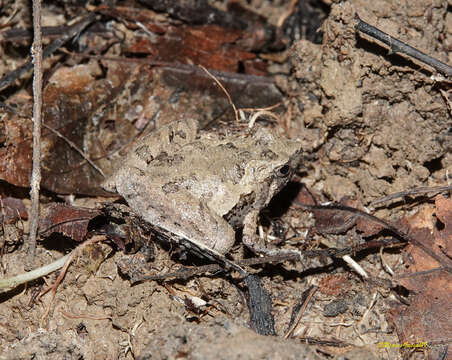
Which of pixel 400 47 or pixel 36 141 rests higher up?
pixel 400 47

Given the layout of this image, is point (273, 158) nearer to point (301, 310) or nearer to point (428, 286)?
point (301, 310)

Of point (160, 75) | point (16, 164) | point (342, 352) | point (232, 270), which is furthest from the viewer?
point (160, 75)

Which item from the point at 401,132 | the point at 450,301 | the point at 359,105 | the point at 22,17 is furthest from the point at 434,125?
the point at 22,17

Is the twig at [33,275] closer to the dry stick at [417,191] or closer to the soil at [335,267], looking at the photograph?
the soil at [335,267]

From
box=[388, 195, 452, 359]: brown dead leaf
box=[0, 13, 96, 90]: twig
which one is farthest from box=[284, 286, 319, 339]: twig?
box=[0, 13, 96, 90]: twig

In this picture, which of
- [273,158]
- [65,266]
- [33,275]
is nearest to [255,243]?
[273,158]

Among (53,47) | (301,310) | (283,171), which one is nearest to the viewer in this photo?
(301,310)

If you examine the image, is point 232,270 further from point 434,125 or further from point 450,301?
point 434,125
